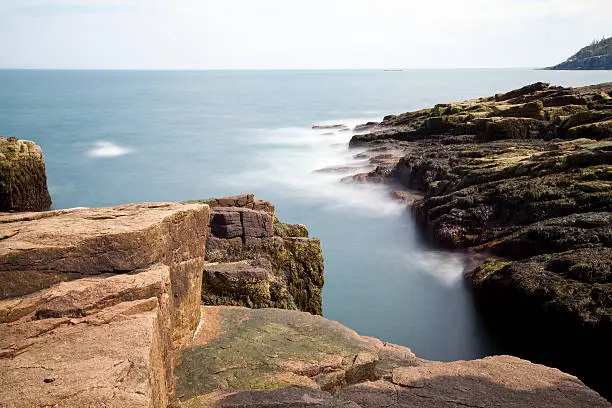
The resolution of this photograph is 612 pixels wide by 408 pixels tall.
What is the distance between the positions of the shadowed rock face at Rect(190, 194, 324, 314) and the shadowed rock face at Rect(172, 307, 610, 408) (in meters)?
1.90

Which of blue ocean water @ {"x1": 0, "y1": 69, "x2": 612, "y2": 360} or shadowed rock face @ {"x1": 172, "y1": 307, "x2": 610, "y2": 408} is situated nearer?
shadowed rock face @ {"x1": 172, "y1": 307, "x2": 610, "y2": 408}

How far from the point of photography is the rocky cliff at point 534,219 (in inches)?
416

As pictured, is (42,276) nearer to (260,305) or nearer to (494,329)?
(260,305)

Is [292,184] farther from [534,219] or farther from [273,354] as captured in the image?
[273,354]

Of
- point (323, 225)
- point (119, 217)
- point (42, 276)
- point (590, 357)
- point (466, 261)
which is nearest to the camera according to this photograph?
point (42, 276)

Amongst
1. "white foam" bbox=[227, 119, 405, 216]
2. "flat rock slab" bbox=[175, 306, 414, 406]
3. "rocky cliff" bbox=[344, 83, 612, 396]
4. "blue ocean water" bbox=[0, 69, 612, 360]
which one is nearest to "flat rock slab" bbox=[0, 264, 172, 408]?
"flat rock slab" bbox=[175, 306, 414, 406]

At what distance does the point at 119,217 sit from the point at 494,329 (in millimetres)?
10519

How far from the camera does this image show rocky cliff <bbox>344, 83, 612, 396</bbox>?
10.6 meters

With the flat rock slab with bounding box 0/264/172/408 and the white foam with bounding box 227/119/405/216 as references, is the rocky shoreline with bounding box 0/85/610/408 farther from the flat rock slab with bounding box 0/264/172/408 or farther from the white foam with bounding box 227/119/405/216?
the white foam with bounding box 227/119/405/216

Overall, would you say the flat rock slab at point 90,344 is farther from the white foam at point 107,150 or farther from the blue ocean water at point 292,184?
the white foam at point 107,150

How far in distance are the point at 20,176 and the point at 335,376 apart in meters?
20.5

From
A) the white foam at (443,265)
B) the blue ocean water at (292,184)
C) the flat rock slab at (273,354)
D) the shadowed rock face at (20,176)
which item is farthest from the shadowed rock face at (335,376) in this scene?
the shadowed rock face at (20,176)

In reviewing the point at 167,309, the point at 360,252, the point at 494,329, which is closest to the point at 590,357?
the point at 494,329

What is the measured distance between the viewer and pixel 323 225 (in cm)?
2694
